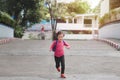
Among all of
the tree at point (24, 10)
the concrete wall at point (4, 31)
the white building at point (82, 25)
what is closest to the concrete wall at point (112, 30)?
the concrete wall at point (4, 31)

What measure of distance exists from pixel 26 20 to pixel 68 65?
2893 centimetres

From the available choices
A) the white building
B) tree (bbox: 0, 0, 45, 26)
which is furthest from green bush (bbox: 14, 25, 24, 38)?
the white building

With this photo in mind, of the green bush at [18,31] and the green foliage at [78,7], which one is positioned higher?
the green foliage at [78,7]

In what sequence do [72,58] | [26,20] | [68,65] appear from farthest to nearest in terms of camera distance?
[26,20]
[72,58]
[68,65]

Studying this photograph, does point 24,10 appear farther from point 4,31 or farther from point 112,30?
point 112,30

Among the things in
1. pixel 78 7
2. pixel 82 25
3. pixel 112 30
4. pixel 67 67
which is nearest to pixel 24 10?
pixel 112 30

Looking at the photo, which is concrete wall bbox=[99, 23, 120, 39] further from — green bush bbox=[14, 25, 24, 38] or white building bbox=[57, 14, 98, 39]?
white building bbox=[57, 14, 98, 39]

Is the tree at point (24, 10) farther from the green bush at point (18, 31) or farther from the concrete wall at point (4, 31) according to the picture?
the concrete wall at point (4, 31)

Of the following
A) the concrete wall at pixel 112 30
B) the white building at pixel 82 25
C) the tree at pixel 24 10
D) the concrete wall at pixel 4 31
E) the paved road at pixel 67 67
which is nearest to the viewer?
the paved road at pixel 67 67

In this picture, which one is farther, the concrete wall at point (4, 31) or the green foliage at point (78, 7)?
the green foliage at point (78, 7)

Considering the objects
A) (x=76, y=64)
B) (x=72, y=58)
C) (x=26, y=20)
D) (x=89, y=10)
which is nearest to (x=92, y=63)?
(x=76, y=64)

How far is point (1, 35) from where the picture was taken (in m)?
27.5

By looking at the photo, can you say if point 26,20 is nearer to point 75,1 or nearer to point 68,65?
point 75,1

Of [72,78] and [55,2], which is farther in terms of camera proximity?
[55,2]
